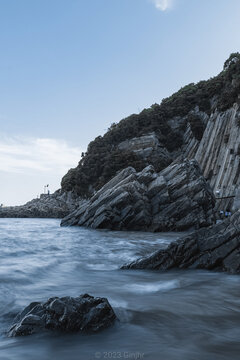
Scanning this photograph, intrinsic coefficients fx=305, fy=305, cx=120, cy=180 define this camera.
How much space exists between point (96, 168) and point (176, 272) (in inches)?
2120

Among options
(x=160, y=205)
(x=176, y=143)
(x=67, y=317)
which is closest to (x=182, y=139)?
(x=176, y=143)

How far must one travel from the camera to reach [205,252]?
1059 centimetres

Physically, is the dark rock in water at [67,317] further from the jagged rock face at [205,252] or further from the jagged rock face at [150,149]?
the jagged rock face at [150,149]

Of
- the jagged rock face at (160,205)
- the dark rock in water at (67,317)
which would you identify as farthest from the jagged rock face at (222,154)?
the dark rock in water at (67,317)

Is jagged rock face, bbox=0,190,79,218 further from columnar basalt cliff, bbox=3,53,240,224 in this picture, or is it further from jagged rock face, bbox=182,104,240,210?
jagged rock face, bbox=182,104,240,210

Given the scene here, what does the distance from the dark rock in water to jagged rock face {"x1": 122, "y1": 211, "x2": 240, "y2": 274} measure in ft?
19.0

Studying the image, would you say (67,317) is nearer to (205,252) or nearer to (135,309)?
(135,309)

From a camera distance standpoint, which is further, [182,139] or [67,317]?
[182,139]

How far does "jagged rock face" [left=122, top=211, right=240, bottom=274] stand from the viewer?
10047mm

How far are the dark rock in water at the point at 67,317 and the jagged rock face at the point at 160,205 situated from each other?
24.1 metres

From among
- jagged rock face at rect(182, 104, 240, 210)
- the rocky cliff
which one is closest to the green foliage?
the rocky cliff

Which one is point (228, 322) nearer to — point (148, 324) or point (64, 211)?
point (148, 324)

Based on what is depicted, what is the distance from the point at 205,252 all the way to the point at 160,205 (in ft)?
65.4

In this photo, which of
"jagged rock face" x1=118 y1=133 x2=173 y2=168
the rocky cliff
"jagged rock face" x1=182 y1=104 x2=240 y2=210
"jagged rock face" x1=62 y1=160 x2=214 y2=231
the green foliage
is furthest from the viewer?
"jagged rock face" x1=118 y1=133 x2=173 y2=168
